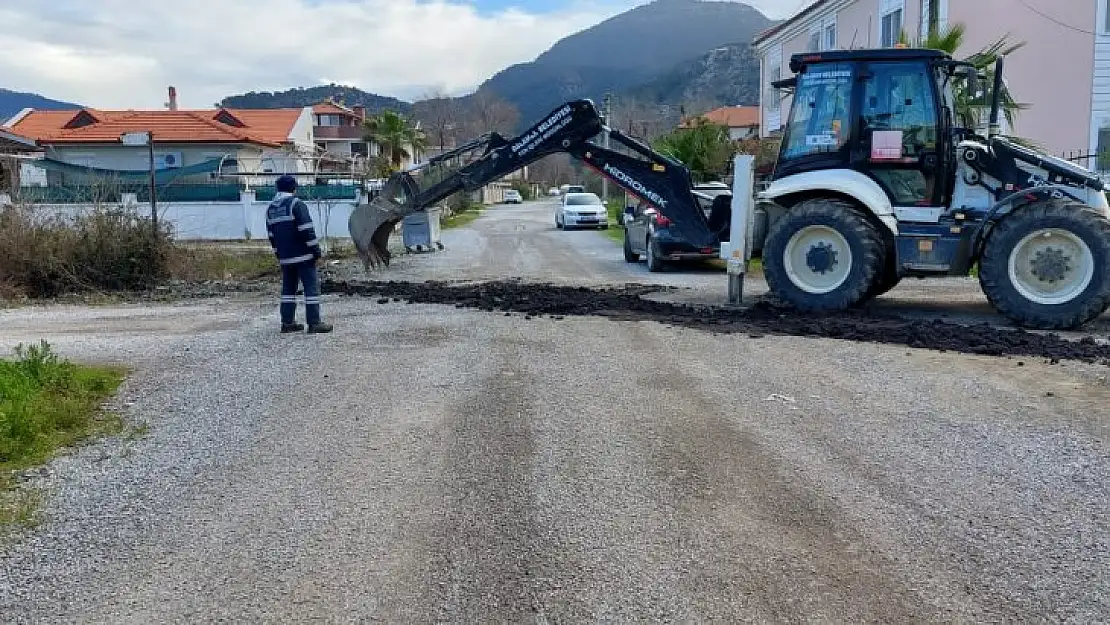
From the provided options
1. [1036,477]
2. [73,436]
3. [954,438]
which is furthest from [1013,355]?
[73,436]

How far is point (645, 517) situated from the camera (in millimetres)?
4875

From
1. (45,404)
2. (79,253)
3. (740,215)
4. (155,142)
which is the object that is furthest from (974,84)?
(155,142)

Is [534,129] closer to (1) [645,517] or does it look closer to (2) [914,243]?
(2) [914,243]

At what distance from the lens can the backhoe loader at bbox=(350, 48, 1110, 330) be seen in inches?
385

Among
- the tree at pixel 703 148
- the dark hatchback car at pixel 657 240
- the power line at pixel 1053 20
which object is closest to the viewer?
the dark hatchback car at pixel 657 240

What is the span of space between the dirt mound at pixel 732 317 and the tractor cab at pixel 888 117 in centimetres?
166

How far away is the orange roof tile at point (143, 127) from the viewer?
4031cm

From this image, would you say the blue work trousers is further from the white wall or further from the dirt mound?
the white wall

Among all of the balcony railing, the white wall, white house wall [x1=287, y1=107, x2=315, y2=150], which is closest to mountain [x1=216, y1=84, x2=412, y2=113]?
the balcony railing

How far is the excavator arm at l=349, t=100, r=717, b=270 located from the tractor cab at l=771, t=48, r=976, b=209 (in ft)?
8.46

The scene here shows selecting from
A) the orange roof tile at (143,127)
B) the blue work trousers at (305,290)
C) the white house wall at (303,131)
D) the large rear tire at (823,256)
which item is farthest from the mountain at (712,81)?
the blue work trousers at (305,290)

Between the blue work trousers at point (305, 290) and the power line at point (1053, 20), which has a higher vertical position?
the power line at point (1053, 20)

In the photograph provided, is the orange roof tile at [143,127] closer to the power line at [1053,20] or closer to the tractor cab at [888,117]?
the power line at [1053,20]

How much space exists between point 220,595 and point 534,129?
35.3 feet
